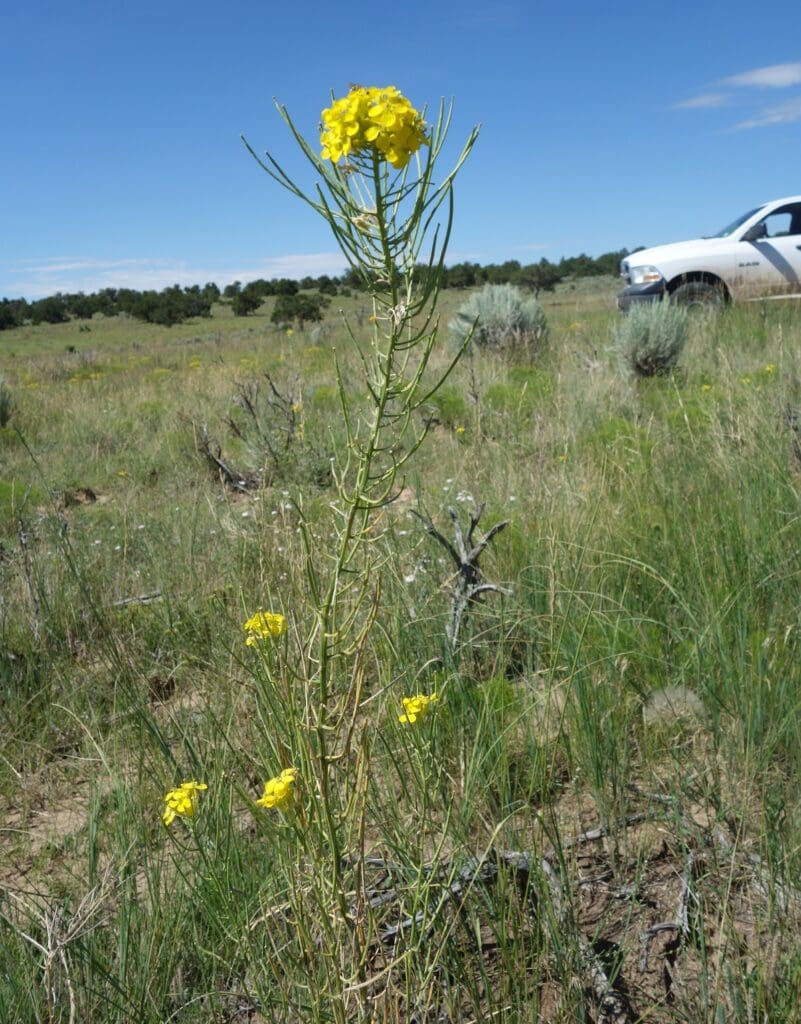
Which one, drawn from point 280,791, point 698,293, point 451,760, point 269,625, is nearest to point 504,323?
point 698,293

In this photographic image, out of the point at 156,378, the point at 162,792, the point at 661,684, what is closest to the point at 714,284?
the point at 156,378

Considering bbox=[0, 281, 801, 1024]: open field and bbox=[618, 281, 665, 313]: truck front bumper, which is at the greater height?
bbox=[618, 281, 665, 313]: truck front bumper

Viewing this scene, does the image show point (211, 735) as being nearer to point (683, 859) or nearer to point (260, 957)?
point (260, 957)

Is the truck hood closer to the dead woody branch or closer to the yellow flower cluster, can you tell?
the dead woody branch

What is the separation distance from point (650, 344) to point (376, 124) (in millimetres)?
6480

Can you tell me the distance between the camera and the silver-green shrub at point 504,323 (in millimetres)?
8516

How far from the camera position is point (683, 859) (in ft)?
5.33

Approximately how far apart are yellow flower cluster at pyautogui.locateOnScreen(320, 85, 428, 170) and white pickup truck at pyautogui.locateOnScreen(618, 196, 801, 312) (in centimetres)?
1008

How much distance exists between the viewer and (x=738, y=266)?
34.4 ft

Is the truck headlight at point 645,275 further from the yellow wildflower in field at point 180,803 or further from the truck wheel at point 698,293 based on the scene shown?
the yellow wildflower in field at point 180,803

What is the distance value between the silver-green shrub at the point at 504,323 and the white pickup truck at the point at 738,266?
2032mm

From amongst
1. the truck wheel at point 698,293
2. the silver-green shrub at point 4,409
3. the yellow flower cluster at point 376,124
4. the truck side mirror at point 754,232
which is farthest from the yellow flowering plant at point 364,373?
the truck side mirror at point 754,232

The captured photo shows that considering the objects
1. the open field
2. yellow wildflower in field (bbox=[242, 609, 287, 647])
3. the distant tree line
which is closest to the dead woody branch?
the open field

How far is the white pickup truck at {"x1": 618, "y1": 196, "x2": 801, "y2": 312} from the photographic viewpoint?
411 inches
